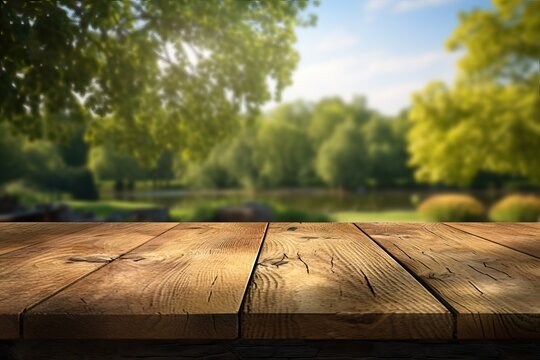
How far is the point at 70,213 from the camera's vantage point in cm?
1363

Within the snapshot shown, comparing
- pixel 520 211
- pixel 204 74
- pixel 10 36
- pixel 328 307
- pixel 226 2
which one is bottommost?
pixel 520 211

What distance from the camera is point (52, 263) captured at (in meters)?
1.48

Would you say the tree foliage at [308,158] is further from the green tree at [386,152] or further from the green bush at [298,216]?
the green bush at [298,216]

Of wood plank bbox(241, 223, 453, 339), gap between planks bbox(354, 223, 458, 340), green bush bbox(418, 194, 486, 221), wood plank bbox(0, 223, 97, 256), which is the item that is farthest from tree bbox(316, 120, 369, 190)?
wood plank bbox(241, 223, 453, 339)

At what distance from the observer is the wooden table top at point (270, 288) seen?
3.16 feet

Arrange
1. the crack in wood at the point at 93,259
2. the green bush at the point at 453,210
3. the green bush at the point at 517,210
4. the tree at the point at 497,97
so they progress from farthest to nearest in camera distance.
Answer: the green bush at the point at 517,210 < the green bush at the point at 453,210 < the tree at the point at 497,97 < the crack in wood at the point at 93,259

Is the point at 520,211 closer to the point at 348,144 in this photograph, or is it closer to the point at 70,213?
the point at 70,213

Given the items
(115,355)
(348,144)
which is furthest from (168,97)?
(348,144)

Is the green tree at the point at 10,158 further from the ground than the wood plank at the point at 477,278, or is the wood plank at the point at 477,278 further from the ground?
the green tree at the point at 10,158

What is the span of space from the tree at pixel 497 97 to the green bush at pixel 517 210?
112cm

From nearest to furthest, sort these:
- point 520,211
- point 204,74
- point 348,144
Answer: point 204,74
point 520,211
point 348,144

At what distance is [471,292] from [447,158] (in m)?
19.1

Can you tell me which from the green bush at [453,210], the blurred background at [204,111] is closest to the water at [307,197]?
the blurred background at [204,111]

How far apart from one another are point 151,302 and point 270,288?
0.91 ft
